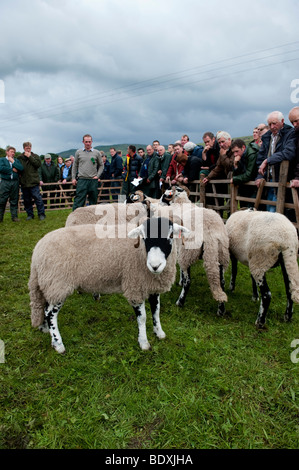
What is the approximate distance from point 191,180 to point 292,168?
10.7 ft

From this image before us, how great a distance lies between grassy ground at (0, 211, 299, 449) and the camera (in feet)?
7.12

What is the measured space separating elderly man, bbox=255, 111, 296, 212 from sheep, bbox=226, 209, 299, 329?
1793mm

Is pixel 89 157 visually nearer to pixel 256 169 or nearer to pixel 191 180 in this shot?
pixel 191 180

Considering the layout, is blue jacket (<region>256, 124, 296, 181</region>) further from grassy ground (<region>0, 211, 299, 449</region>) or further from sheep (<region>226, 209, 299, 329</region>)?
grassy ground (<region>0, 211, 299, 449</region>)

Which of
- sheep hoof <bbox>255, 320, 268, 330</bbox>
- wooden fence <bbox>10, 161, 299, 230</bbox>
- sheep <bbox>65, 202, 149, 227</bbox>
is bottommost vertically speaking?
sheep hoof <bbox>255, 320, 268, 330</bbox>

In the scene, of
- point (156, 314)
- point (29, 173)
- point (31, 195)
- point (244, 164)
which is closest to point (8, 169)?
point (29, 173)

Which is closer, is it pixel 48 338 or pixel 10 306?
pixel 48 338

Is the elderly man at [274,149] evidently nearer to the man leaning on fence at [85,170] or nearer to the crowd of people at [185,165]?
the crowd of people at [185,165]

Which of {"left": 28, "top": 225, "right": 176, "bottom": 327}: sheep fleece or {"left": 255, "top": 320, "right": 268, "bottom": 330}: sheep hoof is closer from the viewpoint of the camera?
{"left": 28, "top": 225, "right": 176, "bottom": 327}: sheep fleece

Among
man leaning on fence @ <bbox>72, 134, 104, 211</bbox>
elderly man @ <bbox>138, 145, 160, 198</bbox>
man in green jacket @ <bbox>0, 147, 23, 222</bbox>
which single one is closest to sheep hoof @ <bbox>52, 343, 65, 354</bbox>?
man leaning on fence @ <bbox>72, 134, 104, 211</bbox>

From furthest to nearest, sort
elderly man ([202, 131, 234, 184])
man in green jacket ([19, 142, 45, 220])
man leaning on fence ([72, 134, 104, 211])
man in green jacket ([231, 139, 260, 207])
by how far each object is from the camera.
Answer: man in green jacket ([19, 142, 45, 220]), man leaning on fence ([72, 134, 104, 211]), elderly man ([202, 131, 234, 184]), man in green jacket ([231, 139, 260, 207])

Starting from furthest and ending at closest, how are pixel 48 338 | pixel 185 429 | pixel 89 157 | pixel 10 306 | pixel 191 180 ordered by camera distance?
pixel 191 180 < pixel 89 157 < pixel 10 306 < pixel 48 338 < pixel 185 429
